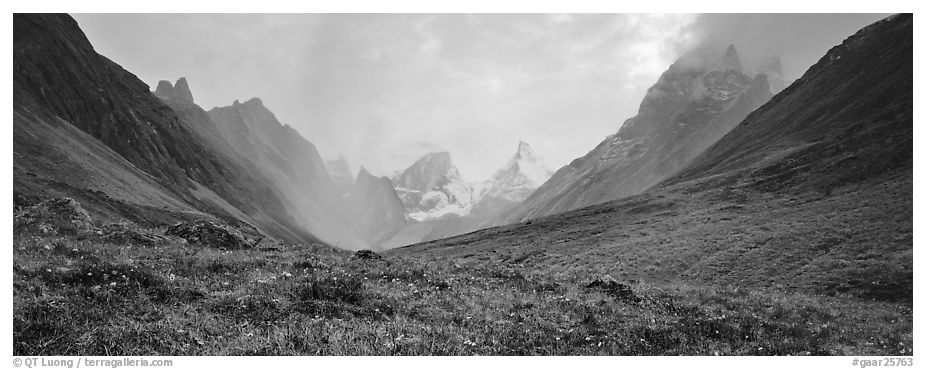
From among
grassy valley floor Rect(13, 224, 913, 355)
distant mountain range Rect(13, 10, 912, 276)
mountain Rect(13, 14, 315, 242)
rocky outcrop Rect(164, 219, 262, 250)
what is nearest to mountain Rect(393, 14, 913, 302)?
distant mountain range Rect(13, 10, 912, 276)

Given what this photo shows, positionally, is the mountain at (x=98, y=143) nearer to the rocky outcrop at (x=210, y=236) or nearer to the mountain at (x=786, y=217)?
the rocky outcrop at (x=210, y=236)

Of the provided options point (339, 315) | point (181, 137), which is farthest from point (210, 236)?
point (181, 137)

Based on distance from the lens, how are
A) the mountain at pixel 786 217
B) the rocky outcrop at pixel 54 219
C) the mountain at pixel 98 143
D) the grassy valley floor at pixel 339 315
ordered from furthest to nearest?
the mountain at pixel 98 143 → the mountain at pixel 786 217 → the rocky outcrop at pixel 54 219 → the grassy valley floor at pixel 339 315

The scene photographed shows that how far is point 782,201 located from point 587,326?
69225 mm

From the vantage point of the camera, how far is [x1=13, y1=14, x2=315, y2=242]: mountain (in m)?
68.2

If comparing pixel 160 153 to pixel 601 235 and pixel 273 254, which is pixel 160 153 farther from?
pixel 273 254

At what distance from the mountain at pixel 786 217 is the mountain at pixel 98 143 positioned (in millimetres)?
45883

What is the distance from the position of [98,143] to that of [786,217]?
124 m

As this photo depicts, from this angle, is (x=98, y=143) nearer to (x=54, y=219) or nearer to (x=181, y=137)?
(x=181, y=137)

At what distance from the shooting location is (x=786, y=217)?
2298 inches

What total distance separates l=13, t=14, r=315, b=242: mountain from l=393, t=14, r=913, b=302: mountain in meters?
45.9

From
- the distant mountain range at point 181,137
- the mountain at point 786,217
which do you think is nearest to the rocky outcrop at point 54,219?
the mountain at point 786,217

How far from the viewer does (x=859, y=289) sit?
106 ft

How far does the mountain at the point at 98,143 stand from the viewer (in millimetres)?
68188
